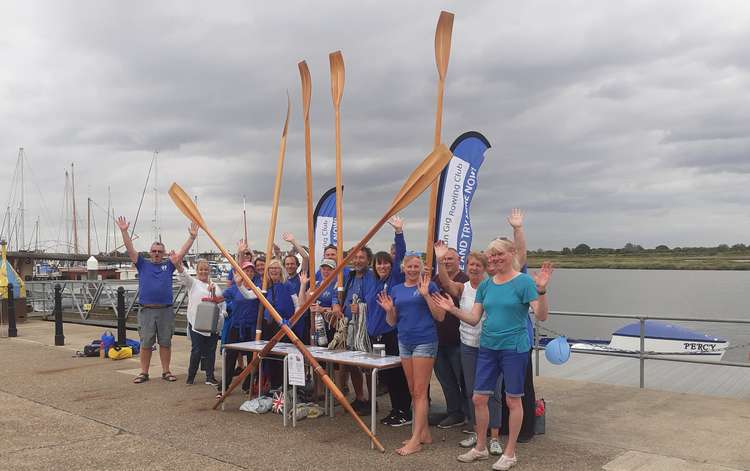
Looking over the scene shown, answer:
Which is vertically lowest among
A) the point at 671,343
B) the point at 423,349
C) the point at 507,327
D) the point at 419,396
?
the point at 671,343

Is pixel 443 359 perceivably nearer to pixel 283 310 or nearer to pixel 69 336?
pixel 283 310

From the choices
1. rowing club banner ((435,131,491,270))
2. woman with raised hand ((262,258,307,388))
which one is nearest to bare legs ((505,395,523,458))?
woman with raised hand ((262,258,307,388))

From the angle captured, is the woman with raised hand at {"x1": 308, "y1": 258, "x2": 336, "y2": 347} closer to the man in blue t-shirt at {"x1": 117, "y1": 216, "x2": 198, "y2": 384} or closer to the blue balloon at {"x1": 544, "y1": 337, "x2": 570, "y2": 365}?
the man in blue t-shirt at {"x1": 117, "y1": 216, "x2": 198, "y2": 384}

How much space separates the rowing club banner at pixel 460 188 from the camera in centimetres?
699

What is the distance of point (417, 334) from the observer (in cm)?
467

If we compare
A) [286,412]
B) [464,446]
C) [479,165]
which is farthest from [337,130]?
[464,446]

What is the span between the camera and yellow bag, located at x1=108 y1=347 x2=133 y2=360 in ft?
30.6

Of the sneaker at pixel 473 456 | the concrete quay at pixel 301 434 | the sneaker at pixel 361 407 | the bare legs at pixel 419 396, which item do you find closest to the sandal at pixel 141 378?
the concrete quay at pixel 301 434

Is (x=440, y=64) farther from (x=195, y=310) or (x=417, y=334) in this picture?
(x=195, y=310)

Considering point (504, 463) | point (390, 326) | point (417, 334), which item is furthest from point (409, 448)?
point (390, 326)

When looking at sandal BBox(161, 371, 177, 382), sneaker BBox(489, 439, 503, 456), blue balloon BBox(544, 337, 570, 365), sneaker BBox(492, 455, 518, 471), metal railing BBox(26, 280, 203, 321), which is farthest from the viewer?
metal railing BBox(26, 280, 203, 321)

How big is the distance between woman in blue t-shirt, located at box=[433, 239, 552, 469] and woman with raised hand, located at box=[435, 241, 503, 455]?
351 mm

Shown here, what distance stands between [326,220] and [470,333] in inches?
227

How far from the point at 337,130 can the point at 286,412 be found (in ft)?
9.75
